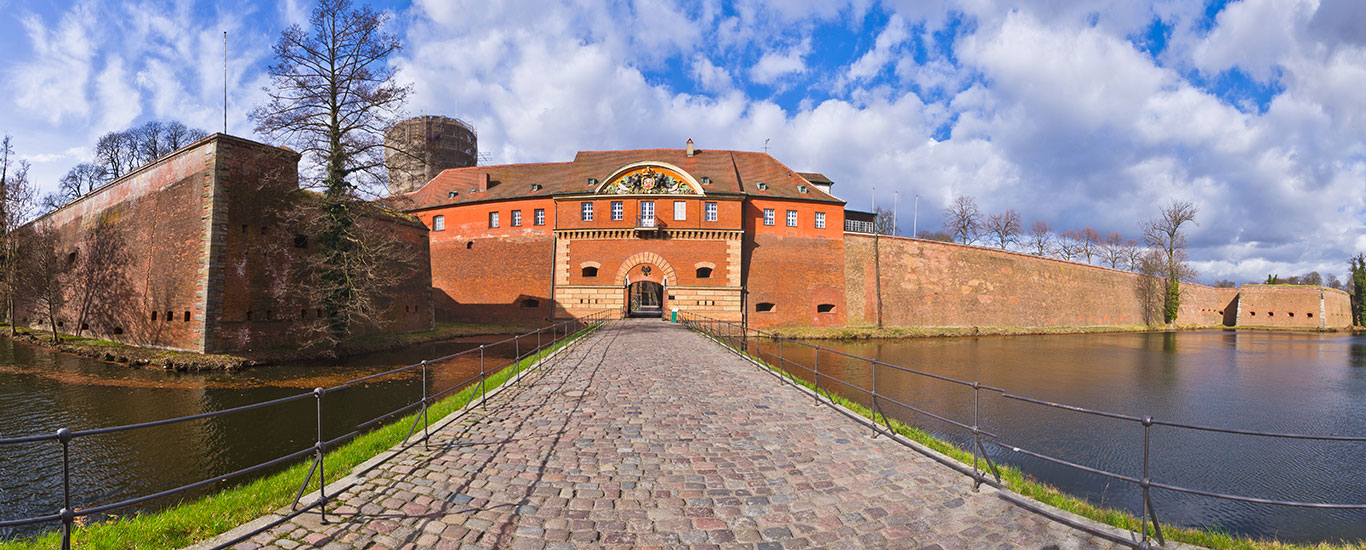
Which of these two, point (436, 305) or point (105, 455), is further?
point (436, 305)

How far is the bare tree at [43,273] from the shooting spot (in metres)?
22.2

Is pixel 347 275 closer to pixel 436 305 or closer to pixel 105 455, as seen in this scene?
pixel 105 455

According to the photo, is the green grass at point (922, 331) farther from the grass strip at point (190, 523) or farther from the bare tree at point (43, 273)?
the bare tree at point (43, 273)

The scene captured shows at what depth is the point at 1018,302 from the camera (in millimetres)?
34625

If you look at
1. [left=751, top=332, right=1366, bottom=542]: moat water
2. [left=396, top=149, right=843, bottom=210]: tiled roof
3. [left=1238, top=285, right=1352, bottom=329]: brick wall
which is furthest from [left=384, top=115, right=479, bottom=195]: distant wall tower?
[left=1238, top=285, right=1352, bottom=329]: brick wall

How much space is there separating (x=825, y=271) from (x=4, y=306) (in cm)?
4381

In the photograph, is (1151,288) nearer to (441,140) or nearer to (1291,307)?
(1291,307)

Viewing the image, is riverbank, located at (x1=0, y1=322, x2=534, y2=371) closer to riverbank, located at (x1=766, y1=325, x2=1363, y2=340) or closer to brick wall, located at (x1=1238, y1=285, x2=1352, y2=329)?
riverbank, located at (x1=766, y1=325, x2=1363, y2=340)

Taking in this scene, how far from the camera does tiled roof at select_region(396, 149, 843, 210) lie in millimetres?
30359

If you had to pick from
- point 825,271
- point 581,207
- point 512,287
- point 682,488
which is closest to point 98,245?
point 512,287

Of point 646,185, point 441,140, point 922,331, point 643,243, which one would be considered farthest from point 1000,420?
point 441,140

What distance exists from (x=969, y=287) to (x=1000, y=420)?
25539 millimetres

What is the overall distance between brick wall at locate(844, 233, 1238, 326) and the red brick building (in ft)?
6.07

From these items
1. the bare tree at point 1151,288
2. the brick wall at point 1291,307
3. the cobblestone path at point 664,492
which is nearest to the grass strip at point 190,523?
the cobblestone path at point 664,492
